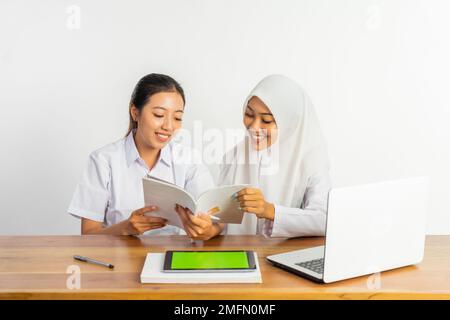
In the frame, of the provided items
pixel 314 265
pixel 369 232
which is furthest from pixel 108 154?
pixel 369 232

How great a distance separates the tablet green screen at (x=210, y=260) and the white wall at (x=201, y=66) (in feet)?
6.84

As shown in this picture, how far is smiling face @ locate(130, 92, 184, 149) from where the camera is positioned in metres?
3.06

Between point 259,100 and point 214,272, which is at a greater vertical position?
point 259,100

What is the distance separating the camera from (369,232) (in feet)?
6.23

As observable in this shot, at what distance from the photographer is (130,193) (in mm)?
3064

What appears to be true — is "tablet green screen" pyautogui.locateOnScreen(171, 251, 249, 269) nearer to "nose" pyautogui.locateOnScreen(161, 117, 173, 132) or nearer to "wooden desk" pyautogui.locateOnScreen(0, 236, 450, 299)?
"wooden desk" pyautogui.locateOnScreen(0, 236, 450, 299)

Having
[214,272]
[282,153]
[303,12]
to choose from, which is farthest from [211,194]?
[303,12]

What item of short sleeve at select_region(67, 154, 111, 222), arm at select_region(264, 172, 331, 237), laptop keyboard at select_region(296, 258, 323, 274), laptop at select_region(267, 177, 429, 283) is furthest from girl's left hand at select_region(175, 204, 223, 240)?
short sleeve at select_region(67, 154, 111, 222)

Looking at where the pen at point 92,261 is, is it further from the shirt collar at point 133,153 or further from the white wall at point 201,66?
the white wall at point 201,66

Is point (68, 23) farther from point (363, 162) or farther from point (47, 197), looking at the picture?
point (363, 162)

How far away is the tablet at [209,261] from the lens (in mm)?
1944

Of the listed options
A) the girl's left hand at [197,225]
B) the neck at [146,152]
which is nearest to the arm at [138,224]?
the girl's left hand at [197,225]
